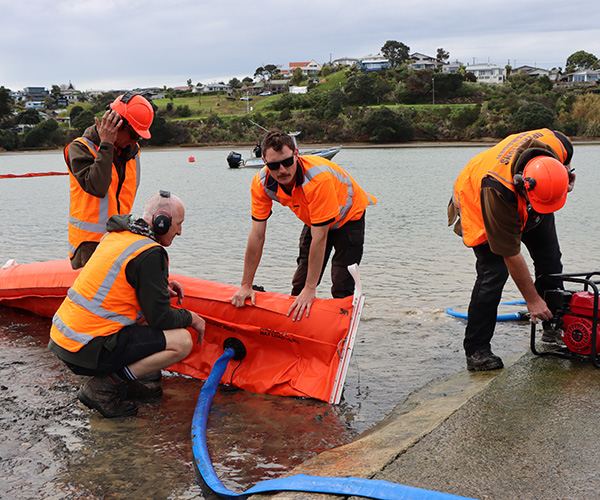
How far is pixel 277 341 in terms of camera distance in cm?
486

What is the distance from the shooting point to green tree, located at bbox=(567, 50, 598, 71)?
144125mm

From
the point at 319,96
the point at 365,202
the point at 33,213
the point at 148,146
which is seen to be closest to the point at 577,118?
the point at 319,96

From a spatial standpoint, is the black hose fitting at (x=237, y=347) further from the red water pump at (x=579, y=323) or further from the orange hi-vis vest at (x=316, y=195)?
the red water pump at (x=579, y=323)

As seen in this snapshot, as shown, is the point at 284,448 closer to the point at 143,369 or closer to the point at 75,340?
the point at 143,369

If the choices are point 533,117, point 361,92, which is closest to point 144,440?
point 533,117

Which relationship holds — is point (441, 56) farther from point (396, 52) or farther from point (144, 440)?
point (144, 440)

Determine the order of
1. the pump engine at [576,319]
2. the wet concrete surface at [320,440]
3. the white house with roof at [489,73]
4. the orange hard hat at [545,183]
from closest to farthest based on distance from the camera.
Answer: the wet concrete surface at [320,440] → the orange hard hat at [545,183] → the pump engine at [576,319] → the white house with roof at [489,73]

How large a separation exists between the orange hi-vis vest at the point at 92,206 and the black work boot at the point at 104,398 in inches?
49.9

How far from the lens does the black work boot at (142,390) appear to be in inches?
182

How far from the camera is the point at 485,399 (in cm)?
374

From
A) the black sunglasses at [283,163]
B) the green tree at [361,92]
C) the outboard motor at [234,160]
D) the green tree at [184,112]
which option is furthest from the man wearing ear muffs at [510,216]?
the green tree at [184,112]

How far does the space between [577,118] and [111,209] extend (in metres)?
75.7

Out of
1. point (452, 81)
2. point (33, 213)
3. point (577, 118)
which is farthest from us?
point (452, 81)

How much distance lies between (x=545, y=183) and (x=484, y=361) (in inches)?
61.6
